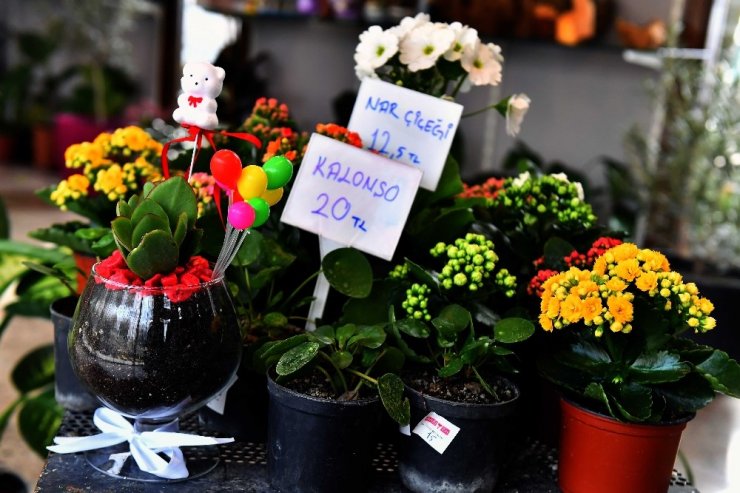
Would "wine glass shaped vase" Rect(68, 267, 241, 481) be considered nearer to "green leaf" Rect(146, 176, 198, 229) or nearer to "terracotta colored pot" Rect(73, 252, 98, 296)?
"green leaf" Rect(146, 176, 198, 229)

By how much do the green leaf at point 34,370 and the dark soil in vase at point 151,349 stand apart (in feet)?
2.76

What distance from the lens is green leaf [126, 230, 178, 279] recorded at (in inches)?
35.2

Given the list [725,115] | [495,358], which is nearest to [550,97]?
[725,115]

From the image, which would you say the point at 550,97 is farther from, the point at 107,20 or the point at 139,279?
the point at 107,20

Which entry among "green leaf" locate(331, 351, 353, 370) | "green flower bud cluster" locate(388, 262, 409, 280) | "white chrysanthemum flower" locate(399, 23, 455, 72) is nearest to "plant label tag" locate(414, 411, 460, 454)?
"green leaf" locate(331, 351, 353, 370)

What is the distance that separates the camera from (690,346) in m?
1.03

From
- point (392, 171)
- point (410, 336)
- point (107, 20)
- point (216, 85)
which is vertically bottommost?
point (107, 20)

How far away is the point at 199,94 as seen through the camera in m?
0.99

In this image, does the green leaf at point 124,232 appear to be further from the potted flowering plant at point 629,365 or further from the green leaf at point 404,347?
the potted flowering plant at point 629,365

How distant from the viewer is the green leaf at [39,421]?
5.22 feet

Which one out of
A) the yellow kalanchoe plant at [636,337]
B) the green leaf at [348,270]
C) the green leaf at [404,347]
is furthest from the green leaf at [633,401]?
the green leaf at [348,270]

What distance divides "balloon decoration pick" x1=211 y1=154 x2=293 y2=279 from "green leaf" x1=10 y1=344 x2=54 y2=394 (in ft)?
3.09

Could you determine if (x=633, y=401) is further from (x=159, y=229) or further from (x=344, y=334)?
(x=159, y=229)

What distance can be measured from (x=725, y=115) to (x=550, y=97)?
958 mm
